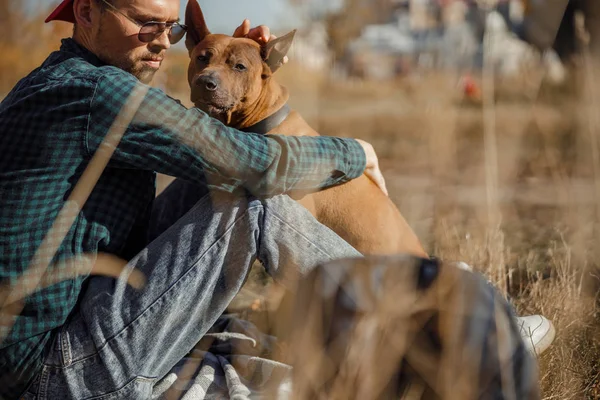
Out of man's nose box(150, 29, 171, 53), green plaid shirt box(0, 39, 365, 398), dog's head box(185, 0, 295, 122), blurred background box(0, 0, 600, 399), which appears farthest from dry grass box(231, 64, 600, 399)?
dog's head box(185, 0, 295, 122)

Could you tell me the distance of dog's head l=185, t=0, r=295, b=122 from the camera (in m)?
3.13

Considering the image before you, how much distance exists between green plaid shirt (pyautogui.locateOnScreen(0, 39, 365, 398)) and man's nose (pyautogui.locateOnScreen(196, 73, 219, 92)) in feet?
3.21

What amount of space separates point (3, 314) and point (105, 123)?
649mm

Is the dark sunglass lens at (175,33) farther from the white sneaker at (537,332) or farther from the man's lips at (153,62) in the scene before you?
the white sneaker at (537,332)

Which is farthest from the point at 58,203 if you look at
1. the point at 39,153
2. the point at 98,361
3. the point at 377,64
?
the point at 377,64

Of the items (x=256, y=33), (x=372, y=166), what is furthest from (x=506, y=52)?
(x=256, y=33)

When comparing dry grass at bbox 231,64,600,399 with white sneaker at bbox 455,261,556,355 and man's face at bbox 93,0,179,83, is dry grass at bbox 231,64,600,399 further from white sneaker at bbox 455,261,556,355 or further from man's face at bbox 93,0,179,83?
man's face at bbox 93,0,179,83

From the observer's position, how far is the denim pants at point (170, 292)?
2.07m

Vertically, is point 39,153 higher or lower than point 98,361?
higher

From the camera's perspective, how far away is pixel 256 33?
3342 mm

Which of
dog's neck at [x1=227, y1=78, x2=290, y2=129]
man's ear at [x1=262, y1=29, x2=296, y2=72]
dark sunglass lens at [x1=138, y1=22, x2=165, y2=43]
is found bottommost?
dog's neck at [x1=227, y1=78, x2=290, y2=129]

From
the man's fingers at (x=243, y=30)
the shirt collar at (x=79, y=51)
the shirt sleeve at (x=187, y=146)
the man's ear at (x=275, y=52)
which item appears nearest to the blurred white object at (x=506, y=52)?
the shirt sleeve at (x=187, y=146)

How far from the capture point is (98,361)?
2.07 m

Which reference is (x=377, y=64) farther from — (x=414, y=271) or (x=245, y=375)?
(x=245, y=375)
